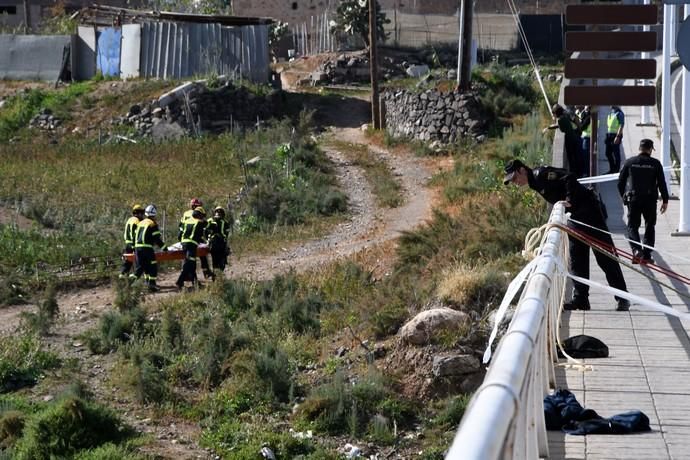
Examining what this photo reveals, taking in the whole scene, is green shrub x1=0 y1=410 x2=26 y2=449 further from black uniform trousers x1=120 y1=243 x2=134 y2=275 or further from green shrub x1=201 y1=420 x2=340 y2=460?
black uniform trousers x1=120 y1=243 x2=134 y2=275

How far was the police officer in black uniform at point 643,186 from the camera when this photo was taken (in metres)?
14.1

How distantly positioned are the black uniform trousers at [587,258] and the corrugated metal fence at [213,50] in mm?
29751

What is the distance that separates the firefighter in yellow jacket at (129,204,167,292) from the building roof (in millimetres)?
23005

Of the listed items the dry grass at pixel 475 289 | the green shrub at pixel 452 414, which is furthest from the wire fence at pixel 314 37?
the green shrub at pixel 452 414

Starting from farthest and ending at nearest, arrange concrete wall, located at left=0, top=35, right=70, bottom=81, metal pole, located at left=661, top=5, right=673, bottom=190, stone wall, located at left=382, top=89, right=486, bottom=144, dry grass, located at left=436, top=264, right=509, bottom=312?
concrete wall, located at left=0, top=35, right=70, bottom=81, stone wall, located at left=382, top=89, right=486, bottom=144, metal pole, located at left=661, top=5, right=673, bottom=190, dry grass, located at left=436, top=264, right=509, bottom=312

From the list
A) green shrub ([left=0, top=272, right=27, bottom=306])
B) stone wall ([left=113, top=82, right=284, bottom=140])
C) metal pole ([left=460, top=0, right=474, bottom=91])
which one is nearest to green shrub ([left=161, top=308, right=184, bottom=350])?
green shrub ([left=0, top=272, right=27, bottom=306])

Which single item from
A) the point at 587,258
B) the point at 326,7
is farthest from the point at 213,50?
the point at 587,258

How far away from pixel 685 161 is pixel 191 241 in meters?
7.57

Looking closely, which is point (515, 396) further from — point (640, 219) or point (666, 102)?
point (666, 102)

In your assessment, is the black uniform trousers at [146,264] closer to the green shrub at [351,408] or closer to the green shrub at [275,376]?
the green shrub at [275,376]

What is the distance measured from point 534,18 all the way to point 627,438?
4792 centimetres

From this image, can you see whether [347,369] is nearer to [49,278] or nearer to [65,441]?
[65,441]

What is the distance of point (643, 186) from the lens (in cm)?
1422

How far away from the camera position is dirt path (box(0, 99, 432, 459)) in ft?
45.1
